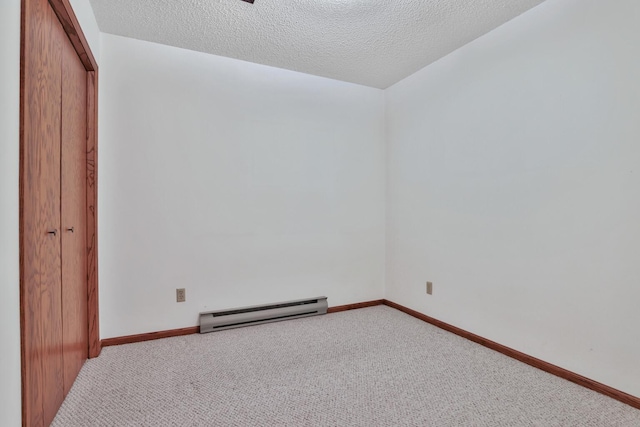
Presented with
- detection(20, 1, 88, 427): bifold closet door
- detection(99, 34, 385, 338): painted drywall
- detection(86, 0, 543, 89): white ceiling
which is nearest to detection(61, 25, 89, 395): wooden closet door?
detection(20, 1, 88, 427): bifold closet door

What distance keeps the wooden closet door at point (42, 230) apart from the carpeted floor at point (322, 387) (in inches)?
13.4

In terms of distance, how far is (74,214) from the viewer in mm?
1962

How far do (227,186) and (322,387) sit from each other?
1.77 m

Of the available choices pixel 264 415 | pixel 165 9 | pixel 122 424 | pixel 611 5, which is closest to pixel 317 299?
pixel 264 415

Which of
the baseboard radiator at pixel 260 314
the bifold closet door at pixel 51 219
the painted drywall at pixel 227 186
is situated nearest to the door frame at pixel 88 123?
the bifold closet door at pixel 51 219

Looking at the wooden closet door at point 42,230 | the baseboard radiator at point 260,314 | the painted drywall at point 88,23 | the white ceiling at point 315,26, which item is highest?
the white ceiling at point 315,26

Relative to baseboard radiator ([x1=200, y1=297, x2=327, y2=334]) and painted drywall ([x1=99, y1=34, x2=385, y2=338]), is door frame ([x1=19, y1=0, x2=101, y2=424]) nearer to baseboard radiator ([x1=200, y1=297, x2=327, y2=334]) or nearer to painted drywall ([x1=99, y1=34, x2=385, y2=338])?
painted drywall ([x1=99, y1=34, x2=385, y2=338])

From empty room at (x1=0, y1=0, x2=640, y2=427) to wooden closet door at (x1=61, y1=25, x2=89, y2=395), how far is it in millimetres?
28

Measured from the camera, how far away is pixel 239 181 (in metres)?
2.90

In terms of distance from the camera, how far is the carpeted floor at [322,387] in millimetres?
1598

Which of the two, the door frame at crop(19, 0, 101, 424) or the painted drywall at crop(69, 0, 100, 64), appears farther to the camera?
the painted drywall at crop(69, 0, 100, 64)

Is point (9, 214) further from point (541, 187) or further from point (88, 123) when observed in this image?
point (541, 187)

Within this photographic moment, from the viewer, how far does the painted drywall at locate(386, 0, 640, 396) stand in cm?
176

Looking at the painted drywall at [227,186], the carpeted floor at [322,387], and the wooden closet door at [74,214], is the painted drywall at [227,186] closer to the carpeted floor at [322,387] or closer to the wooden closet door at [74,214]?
the wooden closet door at [74,214]
